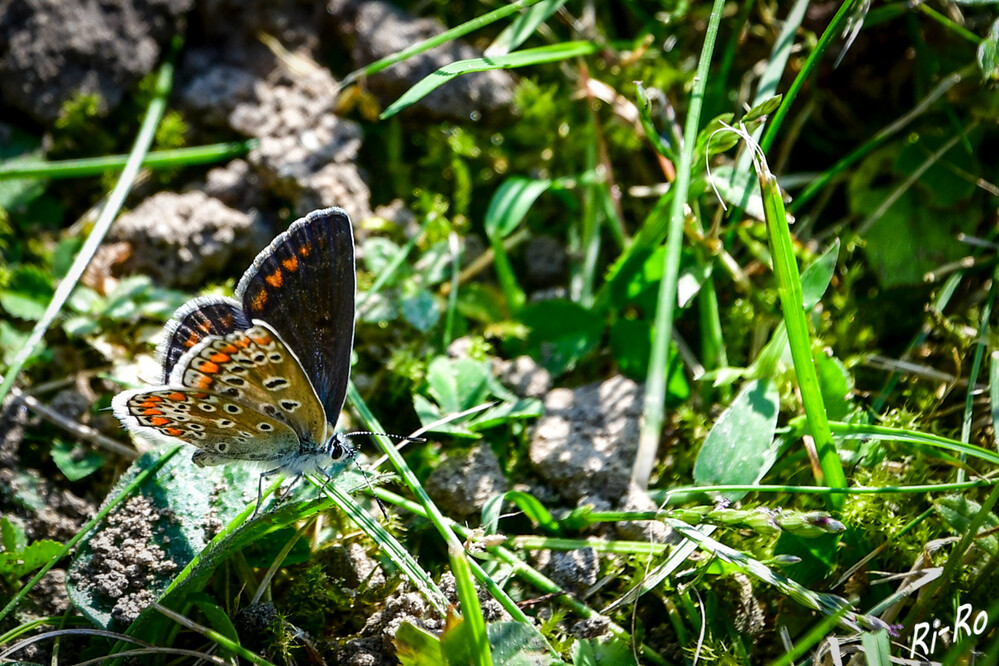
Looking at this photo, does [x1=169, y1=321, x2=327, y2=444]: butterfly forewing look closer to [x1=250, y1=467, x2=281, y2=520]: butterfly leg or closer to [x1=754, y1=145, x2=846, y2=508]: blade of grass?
[x1=250, y1=467, x2=281, y2=520]: butterfly leg

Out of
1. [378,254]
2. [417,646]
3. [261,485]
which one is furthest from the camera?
[378,254]

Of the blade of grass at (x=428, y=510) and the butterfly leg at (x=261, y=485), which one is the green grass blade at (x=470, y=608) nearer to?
the blade of grass at (x=428, y=510)

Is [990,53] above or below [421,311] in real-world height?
above

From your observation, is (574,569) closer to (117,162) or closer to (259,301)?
(259,301)

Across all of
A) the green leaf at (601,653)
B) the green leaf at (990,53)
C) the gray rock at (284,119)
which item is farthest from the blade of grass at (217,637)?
the green leaf at (990,53)

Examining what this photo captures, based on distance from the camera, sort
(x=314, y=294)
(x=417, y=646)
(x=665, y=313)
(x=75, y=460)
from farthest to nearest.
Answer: (x=75, y=460) < (x=314, y=294) < (x=417, y=646) < (x=665, y=313)

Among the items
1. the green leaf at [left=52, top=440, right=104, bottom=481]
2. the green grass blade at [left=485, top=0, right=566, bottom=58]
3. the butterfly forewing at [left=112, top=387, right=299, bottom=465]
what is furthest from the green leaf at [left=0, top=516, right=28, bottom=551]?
the green grass blade at [left=485, top=0, right=566, bottom=58]

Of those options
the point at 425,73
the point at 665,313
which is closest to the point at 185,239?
the point at 425,73
